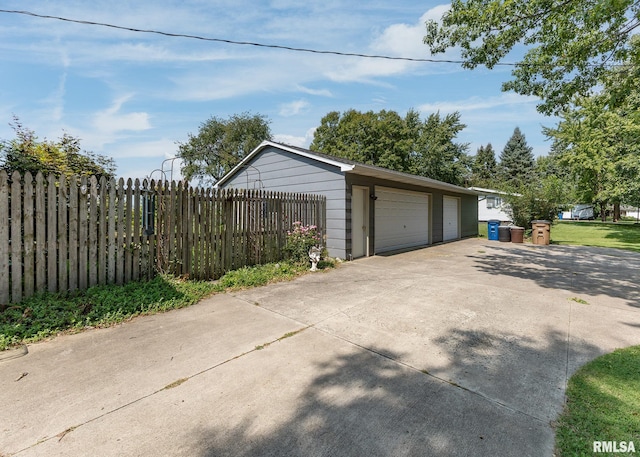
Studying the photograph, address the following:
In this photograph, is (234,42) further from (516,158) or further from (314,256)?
(516,158)

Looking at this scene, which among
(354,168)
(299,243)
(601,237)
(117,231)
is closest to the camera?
(117,231)

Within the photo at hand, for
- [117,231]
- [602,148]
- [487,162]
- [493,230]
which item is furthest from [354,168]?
[487,162]

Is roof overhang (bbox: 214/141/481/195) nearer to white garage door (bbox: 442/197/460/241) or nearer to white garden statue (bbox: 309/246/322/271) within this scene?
white garage door (bbox: 442/197/460/241)

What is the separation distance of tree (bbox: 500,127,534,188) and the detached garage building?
39367 mm

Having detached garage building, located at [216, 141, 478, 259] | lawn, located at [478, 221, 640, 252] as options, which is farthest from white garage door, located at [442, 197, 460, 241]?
lawn, located at [478, 221, 640, 252]

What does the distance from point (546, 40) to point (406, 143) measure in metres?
23.3

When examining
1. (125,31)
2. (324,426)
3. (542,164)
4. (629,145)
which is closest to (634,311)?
Answer: (324,426)

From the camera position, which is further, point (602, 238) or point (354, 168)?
point (602, 238)

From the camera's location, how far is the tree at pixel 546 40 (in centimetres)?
547

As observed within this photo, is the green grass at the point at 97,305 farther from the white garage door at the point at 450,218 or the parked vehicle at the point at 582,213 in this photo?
the parked vehicle at the point at 582,213

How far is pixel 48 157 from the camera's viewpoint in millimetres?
5098

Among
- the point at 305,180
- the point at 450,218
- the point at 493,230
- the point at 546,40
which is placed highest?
the point at 546,40

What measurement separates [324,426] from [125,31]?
700 cm

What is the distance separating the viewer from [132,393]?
7.20ft
